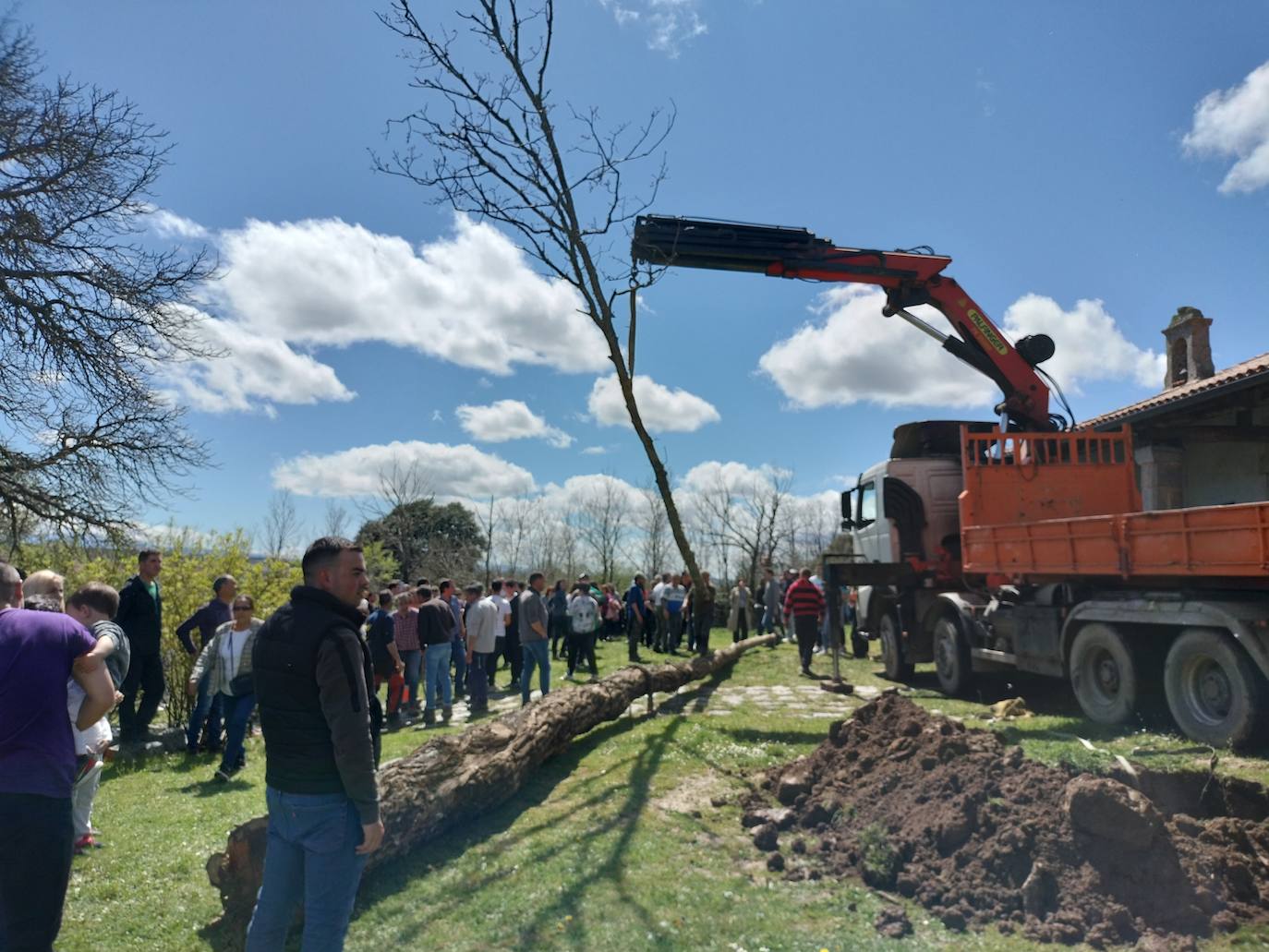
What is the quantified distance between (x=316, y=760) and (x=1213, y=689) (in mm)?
6775

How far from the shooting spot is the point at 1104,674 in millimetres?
7676

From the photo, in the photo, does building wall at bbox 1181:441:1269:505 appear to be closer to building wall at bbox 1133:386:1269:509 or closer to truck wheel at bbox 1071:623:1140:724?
building wall at bbox 1133:386:1269:509

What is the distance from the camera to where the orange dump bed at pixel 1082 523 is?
596 centimetres

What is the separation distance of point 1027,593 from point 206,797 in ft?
27.3

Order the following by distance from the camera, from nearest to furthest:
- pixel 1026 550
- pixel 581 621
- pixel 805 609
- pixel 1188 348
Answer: pixel 1026 550 → pixel 805 609 → pixel 581 621 → pixel 1188 348

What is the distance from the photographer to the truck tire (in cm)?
592

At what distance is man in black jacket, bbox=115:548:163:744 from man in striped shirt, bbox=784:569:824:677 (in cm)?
898

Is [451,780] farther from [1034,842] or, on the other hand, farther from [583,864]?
[1034,842]

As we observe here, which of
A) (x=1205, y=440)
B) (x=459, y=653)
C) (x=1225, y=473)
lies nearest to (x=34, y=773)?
(x=459, y=653)

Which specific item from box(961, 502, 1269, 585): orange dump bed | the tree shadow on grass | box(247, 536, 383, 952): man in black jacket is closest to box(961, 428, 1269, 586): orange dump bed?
box(961, 502, 1269, 585): orange dump bed

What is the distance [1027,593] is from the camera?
8930mm

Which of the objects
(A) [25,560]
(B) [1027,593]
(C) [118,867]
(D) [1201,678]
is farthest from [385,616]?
(D) [1201,678]

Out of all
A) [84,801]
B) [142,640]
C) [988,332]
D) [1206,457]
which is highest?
[988,332]

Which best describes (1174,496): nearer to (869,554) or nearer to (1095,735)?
(869,554)
